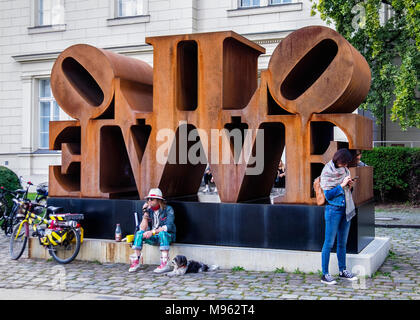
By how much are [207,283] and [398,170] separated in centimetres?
1165

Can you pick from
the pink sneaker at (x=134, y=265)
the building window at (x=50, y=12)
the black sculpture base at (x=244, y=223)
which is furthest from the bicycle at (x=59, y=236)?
the building window at (x=50, y=12)

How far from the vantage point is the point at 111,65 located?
9.33 m

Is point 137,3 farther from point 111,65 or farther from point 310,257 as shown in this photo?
point 310,257

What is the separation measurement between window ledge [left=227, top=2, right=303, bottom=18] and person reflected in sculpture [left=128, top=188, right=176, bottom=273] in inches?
591

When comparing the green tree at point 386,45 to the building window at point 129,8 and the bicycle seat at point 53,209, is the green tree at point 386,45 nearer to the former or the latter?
the building window at point 129,8

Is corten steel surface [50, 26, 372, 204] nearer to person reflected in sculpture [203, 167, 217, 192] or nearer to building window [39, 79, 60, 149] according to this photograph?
person reflected in sculpture [203, 167, 217, 192]

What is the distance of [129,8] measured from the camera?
24734 mm

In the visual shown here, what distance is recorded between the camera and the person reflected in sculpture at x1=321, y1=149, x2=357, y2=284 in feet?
24.4

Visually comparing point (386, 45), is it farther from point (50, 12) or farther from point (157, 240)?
point (50, 12)

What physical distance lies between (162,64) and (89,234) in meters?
2.89

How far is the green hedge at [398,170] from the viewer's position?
58.1 feet

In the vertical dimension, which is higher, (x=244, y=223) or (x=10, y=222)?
(x=244, y=223)

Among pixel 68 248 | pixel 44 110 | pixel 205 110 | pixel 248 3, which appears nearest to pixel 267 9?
pixel 248 3
